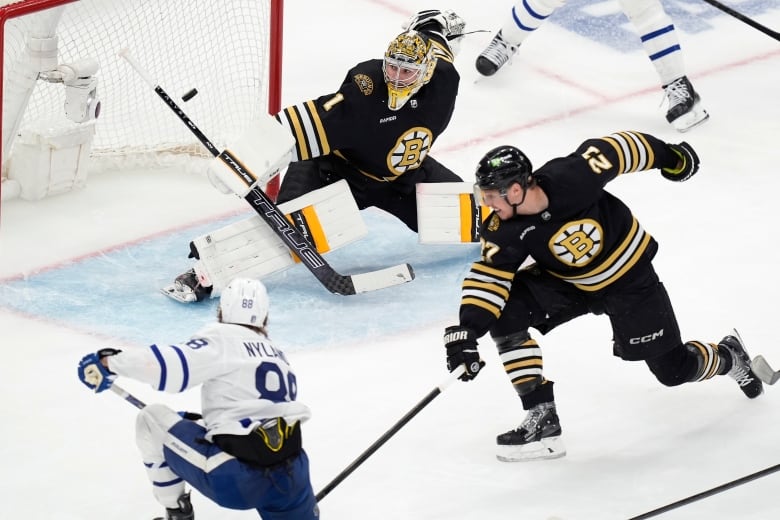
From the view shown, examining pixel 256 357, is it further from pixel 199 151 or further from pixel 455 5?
pixel 455 5

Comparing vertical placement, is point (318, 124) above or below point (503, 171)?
below

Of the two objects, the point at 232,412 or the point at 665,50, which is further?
the point at 665,50

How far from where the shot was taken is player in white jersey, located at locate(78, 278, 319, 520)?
296cm

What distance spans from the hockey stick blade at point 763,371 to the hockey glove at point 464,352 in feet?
2.91

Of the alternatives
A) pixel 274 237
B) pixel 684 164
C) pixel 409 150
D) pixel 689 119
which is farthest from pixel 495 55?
pixel 684 164

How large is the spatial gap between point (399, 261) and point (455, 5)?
83.5 inches

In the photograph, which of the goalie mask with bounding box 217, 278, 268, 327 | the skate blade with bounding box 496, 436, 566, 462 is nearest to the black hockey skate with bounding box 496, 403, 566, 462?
the skate blade with bounding box 496, 436, 566, 462

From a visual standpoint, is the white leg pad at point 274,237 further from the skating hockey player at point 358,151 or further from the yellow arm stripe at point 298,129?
the yellow arm stripe at point 298,129

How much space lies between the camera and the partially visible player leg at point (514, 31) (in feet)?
18.4

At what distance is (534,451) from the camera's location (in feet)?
12.0

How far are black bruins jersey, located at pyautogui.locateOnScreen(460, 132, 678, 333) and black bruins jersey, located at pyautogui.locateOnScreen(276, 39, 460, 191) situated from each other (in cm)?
96

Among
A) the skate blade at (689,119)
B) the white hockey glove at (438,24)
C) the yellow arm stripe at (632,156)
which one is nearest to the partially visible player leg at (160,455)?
the yellow arm stripe at (632,156)

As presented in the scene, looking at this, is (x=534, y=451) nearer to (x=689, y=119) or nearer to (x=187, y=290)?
(x=187, y=290)

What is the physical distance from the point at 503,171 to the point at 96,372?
1.04 m
